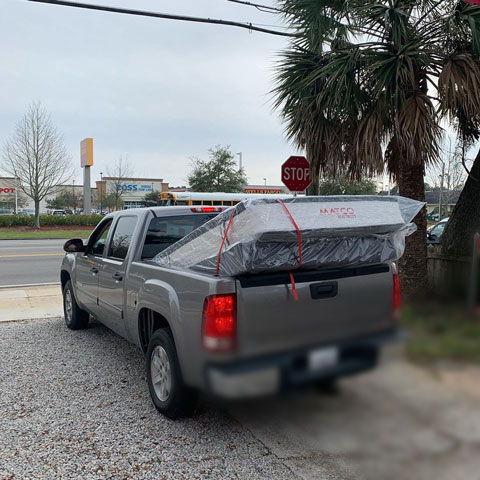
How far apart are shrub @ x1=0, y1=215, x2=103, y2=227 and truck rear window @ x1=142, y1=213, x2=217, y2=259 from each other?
35.5 meters

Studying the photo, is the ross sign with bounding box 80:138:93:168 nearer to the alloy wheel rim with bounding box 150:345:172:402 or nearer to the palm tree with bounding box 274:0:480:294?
the alloy wheel rim with bounding box 150:345:172:402

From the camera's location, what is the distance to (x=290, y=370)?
0.59 metres

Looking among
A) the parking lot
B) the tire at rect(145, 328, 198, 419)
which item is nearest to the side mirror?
the parking lot

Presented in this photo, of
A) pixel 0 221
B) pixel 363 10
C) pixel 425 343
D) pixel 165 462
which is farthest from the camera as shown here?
pixel 0 221

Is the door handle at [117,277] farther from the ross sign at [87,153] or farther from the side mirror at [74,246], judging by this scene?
the ross sign at [87,153]

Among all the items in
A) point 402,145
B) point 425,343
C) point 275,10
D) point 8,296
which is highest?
point 275,10

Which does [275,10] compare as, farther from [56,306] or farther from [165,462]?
[56,306]

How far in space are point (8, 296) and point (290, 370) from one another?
10498 mm

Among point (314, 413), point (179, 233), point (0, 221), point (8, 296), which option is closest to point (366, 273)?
point (314, 413)

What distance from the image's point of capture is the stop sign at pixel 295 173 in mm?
8683

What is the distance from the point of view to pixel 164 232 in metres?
4.41

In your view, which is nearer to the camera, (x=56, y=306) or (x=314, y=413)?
(x=314, y=413)

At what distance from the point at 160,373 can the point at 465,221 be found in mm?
2874

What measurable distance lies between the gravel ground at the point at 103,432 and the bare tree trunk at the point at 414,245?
1.40 m
